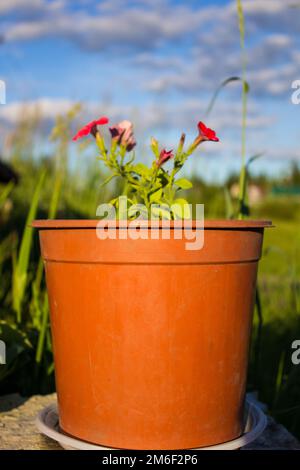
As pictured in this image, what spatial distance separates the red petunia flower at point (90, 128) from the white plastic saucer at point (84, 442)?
81 cm

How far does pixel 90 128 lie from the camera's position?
5.23ft

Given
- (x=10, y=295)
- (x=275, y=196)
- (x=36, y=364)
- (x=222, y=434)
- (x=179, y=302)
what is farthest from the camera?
(x=275, y=196)

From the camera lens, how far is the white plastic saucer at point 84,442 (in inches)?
60.7

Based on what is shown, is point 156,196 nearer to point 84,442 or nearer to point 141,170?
point 141,170

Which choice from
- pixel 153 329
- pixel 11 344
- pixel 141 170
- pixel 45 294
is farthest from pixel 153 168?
pixel 45 294

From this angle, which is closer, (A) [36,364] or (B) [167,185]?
(B) [167,185]

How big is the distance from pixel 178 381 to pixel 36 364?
0.92 meters

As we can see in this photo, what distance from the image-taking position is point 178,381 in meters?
1.49

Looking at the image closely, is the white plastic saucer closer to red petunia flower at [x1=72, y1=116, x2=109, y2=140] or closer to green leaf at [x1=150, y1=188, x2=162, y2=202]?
green leaf at [x1=150, y1=188, x2=162, y2=202]

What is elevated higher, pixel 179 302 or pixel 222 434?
pixel 179 302

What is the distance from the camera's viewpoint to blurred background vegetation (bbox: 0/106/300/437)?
221cm
